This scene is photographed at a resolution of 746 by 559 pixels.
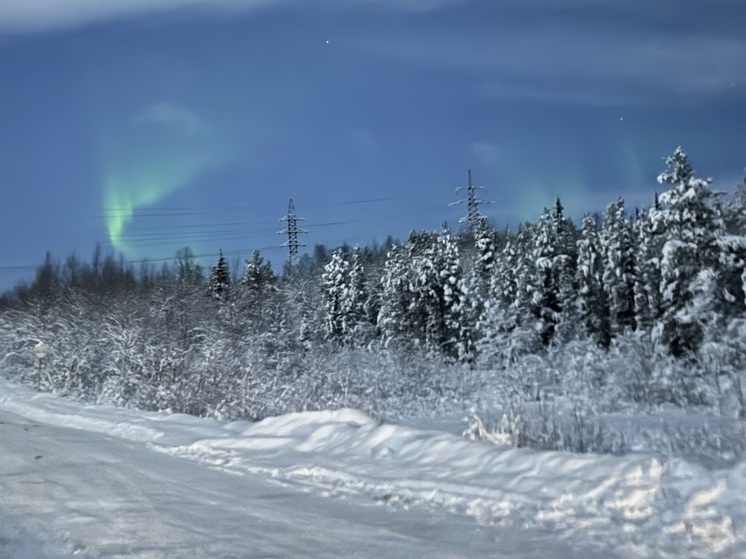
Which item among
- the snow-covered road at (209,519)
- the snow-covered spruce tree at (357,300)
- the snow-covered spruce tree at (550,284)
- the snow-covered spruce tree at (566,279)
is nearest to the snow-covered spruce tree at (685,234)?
the snow-covered spruce tree at (566,279)

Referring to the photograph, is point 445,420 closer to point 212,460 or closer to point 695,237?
point 212,460

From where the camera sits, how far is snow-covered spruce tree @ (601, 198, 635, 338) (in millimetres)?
49844

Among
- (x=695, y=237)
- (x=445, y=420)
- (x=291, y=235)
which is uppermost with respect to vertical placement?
(x=291, y=235)

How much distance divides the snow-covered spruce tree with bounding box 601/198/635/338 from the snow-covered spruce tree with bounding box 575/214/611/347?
566 mm

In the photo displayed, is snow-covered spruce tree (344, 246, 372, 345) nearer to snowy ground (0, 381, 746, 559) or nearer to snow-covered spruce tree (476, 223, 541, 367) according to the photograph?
snow-covered spruce tree (476, 223, 541, 367)

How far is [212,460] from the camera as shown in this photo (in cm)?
1202

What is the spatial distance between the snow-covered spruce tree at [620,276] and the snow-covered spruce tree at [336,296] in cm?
2381

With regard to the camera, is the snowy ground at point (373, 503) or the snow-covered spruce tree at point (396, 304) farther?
the snow-covered spruce tree at point (396, 304)

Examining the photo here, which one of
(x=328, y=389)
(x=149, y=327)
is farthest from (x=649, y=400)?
(x=149, y=327)

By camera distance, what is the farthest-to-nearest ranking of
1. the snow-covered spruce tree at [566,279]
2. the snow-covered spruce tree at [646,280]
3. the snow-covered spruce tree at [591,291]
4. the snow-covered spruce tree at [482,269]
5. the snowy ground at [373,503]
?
1. the snow-covered spruce tree at [482,269]
2. the snow-covered spruce tree at [591,291]
3. the snow-covered spruce tree at [566,279]
4. the snow-covered spruce tree at [646,280]
5. the snowy ground at [373,503]

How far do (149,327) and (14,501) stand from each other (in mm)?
A: 23523

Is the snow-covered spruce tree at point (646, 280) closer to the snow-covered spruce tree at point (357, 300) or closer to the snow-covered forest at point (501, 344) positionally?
the snow-covered forest at point (501, 344)

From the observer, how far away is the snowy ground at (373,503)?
6.27 m

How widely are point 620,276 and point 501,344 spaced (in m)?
19.3
